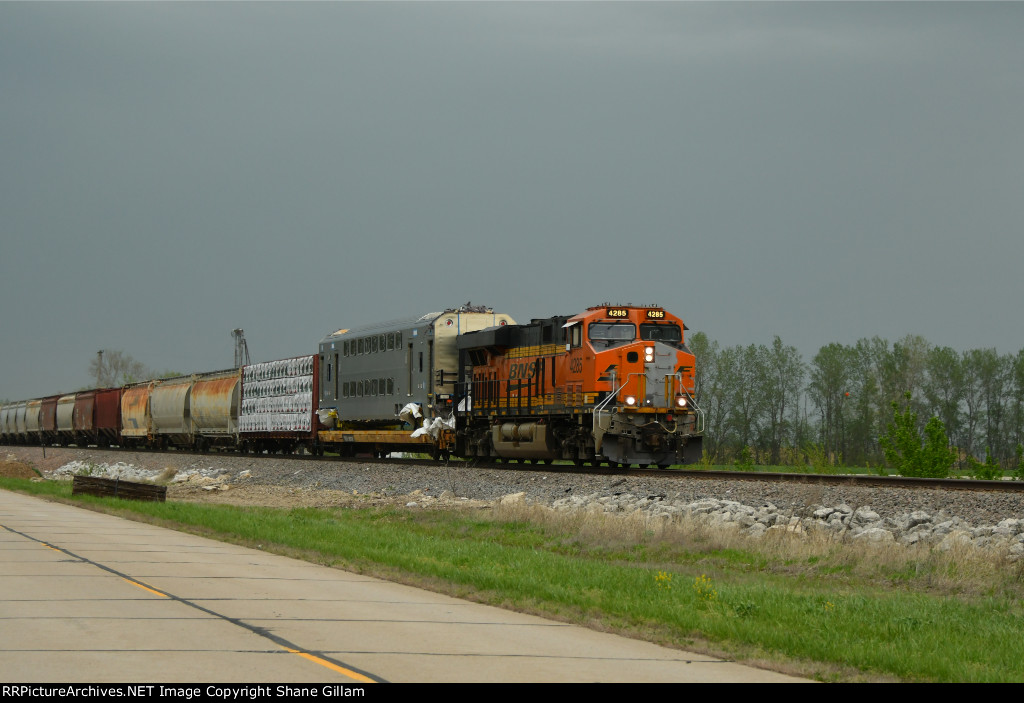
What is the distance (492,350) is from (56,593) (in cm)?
2145

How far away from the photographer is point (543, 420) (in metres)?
28.7

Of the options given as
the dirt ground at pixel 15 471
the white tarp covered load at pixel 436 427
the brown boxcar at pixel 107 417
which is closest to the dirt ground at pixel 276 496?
the dirt ground at pixel 15 471

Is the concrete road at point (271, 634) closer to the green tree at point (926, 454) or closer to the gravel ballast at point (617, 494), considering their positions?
the gravel ballast at point (617, 494)

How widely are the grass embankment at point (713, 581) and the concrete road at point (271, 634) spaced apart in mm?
752

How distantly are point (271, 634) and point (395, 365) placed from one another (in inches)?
1061

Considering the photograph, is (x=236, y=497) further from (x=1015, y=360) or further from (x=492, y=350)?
(x=1015, y=360)

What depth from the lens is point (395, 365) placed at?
116ft

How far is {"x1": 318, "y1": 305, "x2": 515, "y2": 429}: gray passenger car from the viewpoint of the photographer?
33406mm

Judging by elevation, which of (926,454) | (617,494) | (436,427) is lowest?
(617,494)

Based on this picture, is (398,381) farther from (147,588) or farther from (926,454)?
(147,588)

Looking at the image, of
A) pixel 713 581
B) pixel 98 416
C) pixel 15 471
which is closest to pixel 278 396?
pixel 15 471

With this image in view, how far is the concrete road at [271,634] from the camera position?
729cm

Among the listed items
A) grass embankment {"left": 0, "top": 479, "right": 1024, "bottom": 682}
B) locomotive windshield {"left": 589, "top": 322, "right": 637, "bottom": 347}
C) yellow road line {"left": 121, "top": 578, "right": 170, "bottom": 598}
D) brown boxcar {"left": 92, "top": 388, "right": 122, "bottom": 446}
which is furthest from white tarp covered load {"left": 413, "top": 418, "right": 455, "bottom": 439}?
brown boxcar {"left": 92, "top": 388, "right": 122, "bottom": 446}

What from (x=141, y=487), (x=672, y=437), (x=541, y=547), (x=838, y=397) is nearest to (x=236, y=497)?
(x=141, y=487)
